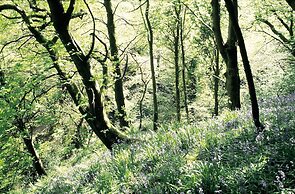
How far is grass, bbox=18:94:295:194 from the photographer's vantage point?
3777 mm

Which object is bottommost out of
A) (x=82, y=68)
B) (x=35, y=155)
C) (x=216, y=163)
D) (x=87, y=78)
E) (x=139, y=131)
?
(x=35, y=155)

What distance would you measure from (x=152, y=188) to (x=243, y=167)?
121 centimetres

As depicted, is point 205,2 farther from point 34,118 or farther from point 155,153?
point 155,153

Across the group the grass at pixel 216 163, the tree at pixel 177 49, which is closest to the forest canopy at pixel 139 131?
the grass at pixel 216 163

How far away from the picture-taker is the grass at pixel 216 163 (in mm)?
3777

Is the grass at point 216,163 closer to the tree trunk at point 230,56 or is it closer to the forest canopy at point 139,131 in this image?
the forest canopy at point 139,131

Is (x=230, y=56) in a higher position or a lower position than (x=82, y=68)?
lower

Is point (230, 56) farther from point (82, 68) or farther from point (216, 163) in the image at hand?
point (216, 163)

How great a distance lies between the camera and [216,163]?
421 cm

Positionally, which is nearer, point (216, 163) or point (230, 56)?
point (216, 163)

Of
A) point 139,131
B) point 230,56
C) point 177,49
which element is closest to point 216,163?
point 230,56

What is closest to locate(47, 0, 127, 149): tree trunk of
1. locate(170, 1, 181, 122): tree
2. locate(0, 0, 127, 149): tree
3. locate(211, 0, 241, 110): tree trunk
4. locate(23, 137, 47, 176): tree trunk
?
locate(0, 0, 127, 149): tree

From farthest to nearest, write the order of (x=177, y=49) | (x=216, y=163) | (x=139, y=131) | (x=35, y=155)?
(x=177, y=49), (x=35, y=155), (x=139, y=131), (x=216, y=163)

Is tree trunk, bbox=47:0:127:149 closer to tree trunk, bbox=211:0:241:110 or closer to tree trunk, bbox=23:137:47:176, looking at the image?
tree trunk, bbox=211:0:241:110
